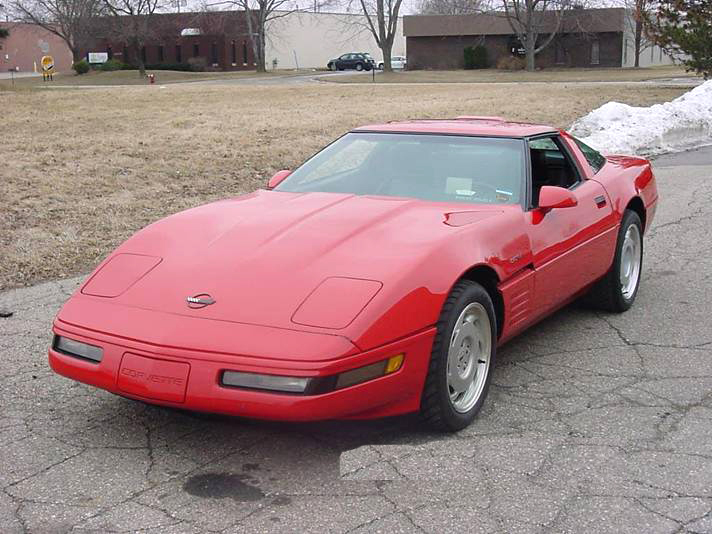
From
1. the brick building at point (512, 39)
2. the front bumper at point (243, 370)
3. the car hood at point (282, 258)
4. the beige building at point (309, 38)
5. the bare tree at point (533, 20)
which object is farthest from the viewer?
the beige building at point (309, 38)

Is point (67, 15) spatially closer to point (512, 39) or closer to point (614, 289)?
point (512, 39)

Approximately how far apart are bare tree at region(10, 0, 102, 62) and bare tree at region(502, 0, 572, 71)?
29332 mm

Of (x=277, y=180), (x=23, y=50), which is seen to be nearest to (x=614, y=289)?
(x=277, y=180)

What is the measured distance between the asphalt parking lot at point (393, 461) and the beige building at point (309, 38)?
76.0 meters

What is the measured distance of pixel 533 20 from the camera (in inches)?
2295

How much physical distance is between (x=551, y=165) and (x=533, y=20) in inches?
2200

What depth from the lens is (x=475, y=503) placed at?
332 centimetres

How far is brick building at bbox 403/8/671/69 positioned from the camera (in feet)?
198

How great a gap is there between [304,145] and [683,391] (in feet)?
33.6

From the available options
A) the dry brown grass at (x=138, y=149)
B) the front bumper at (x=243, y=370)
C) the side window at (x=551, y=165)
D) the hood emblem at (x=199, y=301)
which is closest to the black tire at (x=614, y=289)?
the side window at (x=551, y=165)

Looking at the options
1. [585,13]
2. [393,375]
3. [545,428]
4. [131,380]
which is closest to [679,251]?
[545,428]

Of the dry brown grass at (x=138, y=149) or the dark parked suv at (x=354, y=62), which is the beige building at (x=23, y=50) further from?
the dry brown grass at (x=138, y=149)

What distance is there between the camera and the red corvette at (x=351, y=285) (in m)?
3.46

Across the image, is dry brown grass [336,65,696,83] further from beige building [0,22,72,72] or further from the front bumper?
beige building [0,22,72,72]
